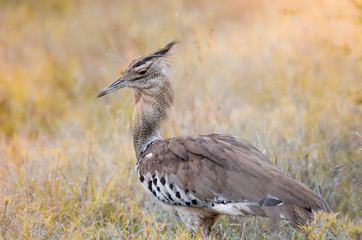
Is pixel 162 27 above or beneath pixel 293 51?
above

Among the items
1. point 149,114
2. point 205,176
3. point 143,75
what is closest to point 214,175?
point 205,176

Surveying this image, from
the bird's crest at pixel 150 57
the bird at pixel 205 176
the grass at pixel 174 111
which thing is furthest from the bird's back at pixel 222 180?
the bird's crest at pixel 150 57

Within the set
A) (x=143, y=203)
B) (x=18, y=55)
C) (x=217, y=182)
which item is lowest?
(x=143, y=203)

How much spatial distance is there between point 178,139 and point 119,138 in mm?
1320

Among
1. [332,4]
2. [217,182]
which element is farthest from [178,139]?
[332,4]

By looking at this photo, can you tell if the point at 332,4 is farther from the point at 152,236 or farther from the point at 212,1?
the point at 152,236

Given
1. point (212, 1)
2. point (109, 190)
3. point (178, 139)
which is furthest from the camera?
point (212, 1)

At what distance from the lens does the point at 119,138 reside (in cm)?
479

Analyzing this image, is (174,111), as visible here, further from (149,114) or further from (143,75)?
(143,75)

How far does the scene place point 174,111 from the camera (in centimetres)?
428

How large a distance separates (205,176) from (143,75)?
108 cm

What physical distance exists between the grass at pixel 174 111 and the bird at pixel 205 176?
0.19 meters

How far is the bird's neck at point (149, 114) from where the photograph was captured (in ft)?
13.0

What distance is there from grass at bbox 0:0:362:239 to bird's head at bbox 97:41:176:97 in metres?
0.67
